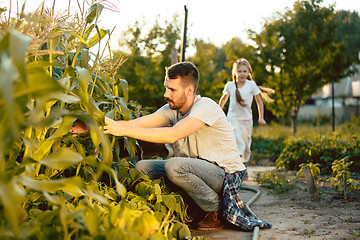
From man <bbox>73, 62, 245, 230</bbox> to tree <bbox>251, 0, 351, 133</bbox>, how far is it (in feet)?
26.1

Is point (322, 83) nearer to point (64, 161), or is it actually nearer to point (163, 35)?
point (163, 35)

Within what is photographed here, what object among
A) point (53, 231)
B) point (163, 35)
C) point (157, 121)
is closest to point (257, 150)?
point (163, 35)

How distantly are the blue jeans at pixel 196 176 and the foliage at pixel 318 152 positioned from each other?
10.3 ft

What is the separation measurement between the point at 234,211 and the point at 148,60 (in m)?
7.10

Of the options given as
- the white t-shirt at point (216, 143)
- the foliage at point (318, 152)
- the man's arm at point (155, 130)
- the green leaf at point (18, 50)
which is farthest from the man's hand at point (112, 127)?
the foliage at point (318, 152)

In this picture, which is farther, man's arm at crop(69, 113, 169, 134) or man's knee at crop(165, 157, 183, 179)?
man's arm at crop(69, 113, 169, 134)

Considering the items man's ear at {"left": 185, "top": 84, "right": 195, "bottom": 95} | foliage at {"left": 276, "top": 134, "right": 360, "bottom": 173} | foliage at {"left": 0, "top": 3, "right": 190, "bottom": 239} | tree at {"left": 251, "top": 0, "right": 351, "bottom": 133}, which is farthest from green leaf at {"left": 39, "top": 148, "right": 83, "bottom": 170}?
tree at {"left": 251, "top": 0, "right": 351, "bottom": 133}

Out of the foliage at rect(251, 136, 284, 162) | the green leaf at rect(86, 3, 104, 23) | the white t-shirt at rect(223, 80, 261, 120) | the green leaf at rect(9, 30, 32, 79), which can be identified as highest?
the green leaf at rect(86, 3, 104, 23)

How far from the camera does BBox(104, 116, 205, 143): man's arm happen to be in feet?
8.14

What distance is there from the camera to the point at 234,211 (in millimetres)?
2988

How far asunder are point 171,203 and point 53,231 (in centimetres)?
94

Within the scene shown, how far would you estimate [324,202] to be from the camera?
3.85m

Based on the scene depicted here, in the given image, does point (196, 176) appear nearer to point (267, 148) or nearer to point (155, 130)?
point (155, 130)

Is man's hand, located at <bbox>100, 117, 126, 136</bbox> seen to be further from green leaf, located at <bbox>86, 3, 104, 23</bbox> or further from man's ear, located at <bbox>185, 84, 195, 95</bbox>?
man's ear, located at <bbox>185, 84, 195, 95</bbox>
